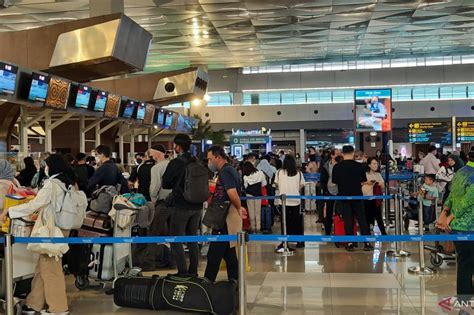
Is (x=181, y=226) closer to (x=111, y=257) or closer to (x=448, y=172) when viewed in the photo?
(x=111, y=257)

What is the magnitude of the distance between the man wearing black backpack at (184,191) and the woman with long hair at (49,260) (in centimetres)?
130

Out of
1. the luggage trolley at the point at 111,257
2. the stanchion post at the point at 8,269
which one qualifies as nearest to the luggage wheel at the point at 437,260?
the luggage trolley at the point at 111,257

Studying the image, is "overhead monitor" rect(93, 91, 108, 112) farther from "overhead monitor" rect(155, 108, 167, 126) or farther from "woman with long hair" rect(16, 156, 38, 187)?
"woman with long hair" rect(16, 156, 38, 187)

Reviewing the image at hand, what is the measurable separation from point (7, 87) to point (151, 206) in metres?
5.33

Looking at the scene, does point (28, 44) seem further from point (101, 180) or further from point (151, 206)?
point (151, 206)

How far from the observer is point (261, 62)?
33094mm

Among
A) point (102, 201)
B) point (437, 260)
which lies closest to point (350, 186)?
point (437, 260)

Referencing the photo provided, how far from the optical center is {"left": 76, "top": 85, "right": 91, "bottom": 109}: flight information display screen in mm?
13469

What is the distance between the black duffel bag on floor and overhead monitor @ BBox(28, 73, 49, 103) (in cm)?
678

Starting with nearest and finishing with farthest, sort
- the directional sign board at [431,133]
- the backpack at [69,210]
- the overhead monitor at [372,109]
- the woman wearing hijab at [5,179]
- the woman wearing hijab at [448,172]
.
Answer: the backpack at [69,210] → the woman wearing hijab at [5,179] → the overhead monitor at [372,109] → the woman wearing hijab at [448,172] → the directional sign board at [431,133]

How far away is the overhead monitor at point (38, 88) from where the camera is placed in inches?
442

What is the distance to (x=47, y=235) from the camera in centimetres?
525

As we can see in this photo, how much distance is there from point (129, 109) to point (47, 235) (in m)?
12.2

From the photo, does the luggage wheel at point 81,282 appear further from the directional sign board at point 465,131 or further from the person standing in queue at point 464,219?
the directional sign board at point 465,131
